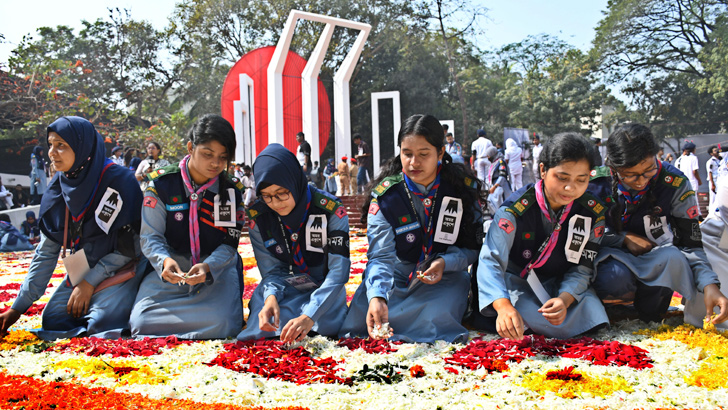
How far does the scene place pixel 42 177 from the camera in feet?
49.4

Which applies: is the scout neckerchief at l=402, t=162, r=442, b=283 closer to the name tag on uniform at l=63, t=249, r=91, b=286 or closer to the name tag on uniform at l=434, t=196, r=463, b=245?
the name tag on uniform at l=434, t=196, r=463, b=245

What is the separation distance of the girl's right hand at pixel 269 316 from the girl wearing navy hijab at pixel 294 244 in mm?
39

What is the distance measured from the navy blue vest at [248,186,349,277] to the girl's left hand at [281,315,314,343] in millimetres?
577

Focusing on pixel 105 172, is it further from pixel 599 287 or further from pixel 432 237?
pixel 599 287

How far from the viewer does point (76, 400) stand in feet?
7.30

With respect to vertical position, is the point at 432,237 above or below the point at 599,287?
above

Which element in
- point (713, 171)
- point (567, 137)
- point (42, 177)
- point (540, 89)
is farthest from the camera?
point (540, 89)

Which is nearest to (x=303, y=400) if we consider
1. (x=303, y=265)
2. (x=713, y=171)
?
(x=303, y=265)

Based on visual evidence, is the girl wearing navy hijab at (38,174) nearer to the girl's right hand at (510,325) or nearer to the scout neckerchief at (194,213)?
the scout neckerchief at (194,213)

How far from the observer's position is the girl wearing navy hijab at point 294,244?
10.2ft

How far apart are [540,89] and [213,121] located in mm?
28375

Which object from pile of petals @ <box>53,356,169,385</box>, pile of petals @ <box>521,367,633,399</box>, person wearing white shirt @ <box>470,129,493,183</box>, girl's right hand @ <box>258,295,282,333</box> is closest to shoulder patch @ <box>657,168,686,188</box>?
pile of petals @ <box>521,367,633,399</box>

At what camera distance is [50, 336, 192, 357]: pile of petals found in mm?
2898

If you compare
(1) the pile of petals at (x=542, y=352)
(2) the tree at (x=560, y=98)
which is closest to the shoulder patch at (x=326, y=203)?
(1) the pile of petals at (x=542, y=352)
